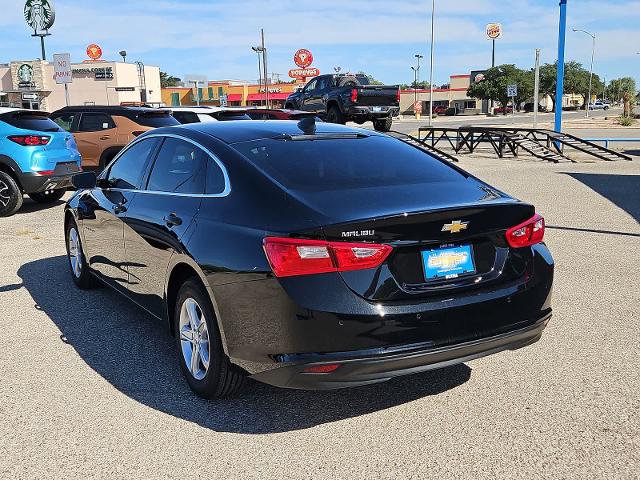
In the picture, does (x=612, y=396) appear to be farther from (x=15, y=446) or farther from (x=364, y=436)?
(x=15, y=446)

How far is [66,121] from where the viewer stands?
14.3m

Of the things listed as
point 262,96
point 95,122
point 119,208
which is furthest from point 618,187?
point 262,96

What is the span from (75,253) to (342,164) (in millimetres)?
3639

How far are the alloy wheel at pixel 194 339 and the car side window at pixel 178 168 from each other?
2.41ft

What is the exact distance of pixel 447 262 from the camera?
332 cm

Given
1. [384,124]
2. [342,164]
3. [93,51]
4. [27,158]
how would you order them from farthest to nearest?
1. [93,51]
2. [384,124]
3. [27,158]
4. [342,164]

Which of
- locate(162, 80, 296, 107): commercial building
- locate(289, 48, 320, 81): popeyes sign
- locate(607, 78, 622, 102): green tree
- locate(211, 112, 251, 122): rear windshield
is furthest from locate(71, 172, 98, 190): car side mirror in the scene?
locate(607, 78, 622, 102): green tree

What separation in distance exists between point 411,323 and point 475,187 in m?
1.12

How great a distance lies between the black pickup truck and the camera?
2377 cm

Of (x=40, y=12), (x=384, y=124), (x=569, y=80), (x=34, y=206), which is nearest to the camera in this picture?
(x=34, y=206)

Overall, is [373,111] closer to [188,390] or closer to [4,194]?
[4,194]

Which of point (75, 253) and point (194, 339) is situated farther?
point (75, 253)

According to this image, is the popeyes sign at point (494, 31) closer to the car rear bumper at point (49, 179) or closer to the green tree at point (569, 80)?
the green tree at point (569, 80)

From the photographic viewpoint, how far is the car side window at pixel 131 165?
16.4ft
